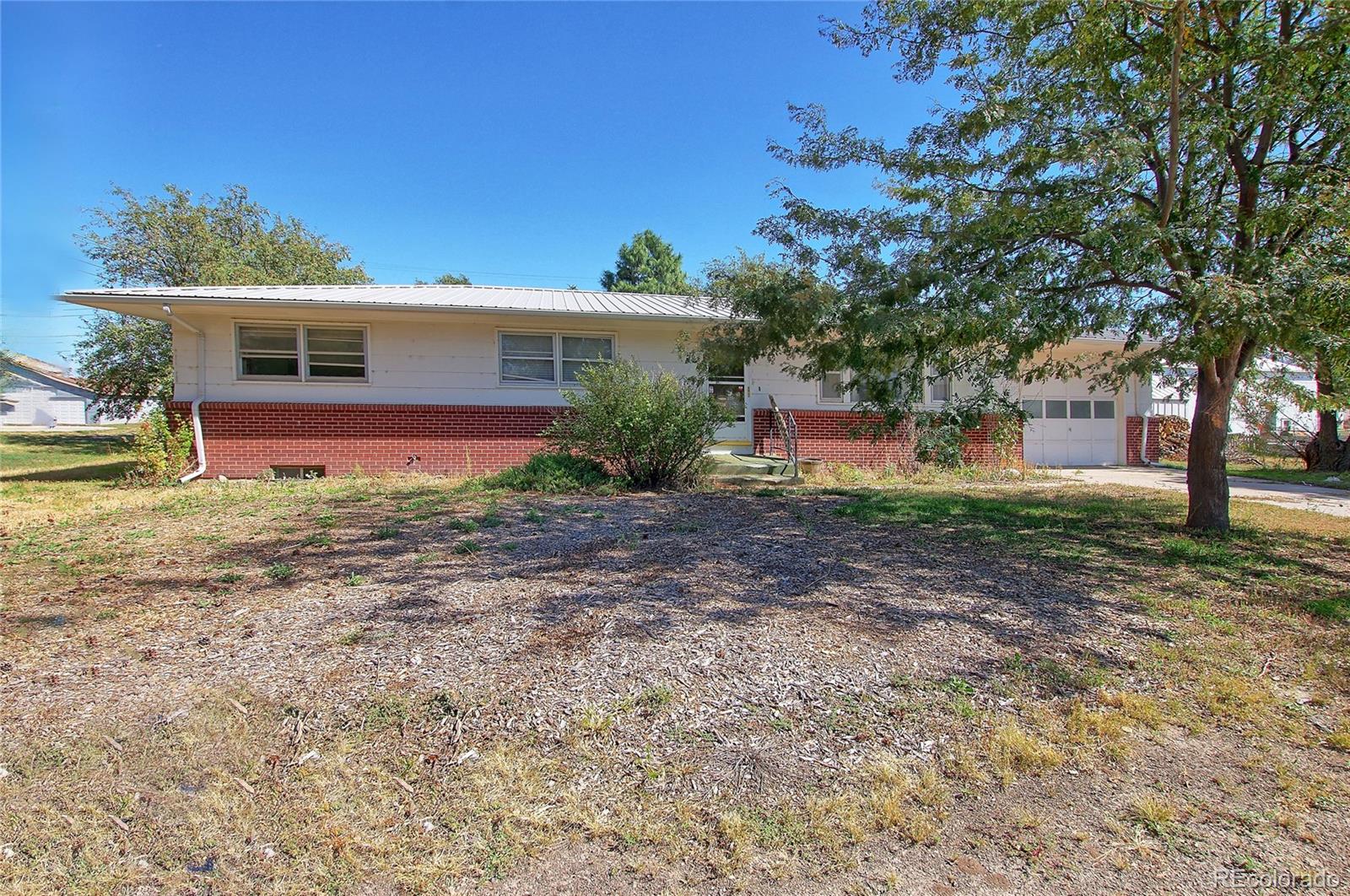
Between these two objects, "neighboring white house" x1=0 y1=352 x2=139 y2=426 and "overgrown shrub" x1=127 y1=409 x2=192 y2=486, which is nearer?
"overgrown shrub" x1=127 y1=409 x2=192 y2=486

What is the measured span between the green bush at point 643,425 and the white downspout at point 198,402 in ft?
19.8

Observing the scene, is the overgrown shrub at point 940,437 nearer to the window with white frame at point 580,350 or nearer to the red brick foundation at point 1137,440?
the window with white frame at point 580,350

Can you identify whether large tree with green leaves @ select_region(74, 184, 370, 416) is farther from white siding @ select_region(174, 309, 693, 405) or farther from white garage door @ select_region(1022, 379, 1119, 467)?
white garage door @ select_region(1022, 379, 1119, 467)

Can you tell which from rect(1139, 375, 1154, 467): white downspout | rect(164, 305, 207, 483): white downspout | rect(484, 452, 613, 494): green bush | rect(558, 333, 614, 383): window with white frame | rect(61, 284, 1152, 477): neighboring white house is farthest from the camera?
A: rect(1139, 375, 1154, 467): white downspout

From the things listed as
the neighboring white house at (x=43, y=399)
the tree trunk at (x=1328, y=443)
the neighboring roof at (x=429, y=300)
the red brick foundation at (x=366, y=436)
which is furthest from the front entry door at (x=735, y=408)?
the neighboring white house at (x=43, y=399)

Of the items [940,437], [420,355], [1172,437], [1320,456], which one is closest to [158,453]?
[420,355]

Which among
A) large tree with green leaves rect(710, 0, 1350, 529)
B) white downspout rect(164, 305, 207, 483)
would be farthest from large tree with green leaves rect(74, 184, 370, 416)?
large tree with green leaves rect(710, 0, 1350, 529)

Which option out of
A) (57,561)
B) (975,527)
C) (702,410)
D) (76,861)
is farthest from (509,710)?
(702,410)

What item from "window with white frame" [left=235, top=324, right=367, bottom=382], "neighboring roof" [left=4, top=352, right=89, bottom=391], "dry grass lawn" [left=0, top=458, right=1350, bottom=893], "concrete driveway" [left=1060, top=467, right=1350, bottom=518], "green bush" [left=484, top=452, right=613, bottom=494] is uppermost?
"neighboring roof" [left=4, top=352, right=89, bottom=391]

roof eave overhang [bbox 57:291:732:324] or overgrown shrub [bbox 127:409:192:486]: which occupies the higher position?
roof eave overhang [bbox 57:291:732:324]

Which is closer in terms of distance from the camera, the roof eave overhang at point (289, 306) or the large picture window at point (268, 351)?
the roof eave overhang at point (289, 306)

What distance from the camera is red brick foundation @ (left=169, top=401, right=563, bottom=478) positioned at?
11.0 metres

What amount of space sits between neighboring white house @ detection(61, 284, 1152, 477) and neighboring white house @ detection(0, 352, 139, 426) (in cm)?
3957

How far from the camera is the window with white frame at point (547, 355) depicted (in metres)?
12.3
